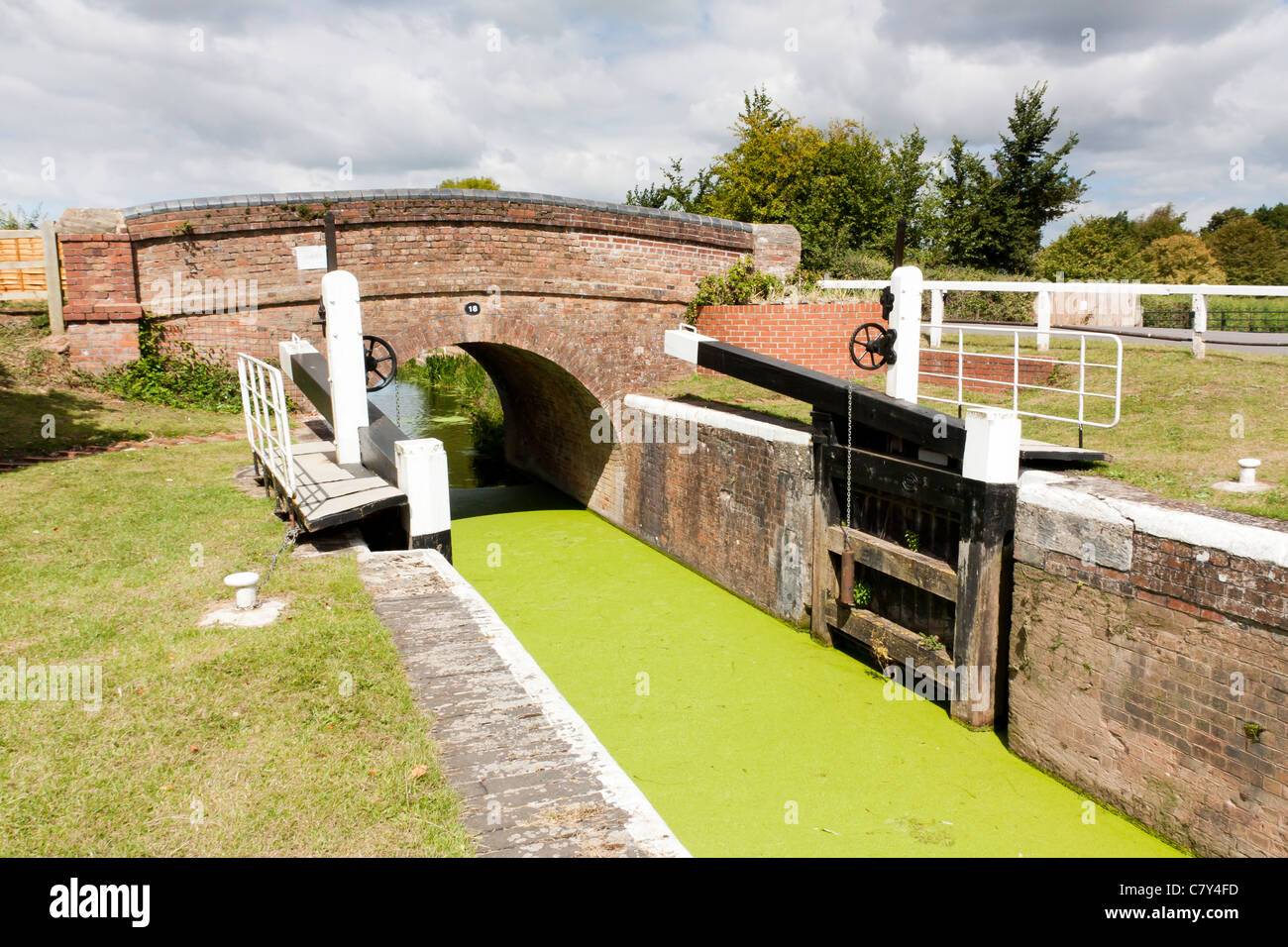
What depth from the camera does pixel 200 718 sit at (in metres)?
3.93

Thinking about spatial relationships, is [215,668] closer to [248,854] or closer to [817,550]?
[248,854]

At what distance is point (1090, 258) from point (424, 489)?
90.9ft

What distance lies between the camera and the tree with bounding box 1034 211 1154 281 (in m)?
26.0

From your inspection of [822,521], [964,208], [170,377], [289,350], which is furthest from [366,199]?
[964,208]

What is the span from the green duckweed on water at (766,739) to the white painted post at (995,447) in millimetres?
2056

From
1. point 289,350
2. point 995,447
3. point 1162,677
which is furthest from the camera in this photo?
point 289,350

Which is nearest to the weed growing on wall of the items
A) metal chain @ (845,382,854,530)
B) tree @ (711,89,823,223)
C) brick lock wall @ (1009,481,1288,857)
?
metal chain @ (845,382,854,530)

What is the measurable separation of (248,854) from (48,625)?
2.82 m

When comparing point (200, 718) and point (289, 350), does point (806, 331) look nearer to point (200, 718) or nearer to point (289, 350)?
point (289, 350)

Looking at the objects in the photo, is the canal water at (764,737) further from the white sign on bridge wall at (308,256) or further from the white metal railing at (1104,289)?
the white sign on bridge wall at (308,256)

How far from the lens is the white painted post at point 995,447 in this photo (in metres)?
6.18

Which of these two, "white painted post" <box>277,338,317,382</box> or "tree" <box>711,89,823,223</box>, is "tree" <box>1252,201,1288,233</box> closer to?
"tree" <box>711,89,823,223</box>

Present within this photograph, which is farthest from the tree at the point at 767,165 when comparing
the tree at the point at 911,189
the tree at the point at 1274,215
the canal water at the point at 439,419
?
the tree at the point at 1274,215
